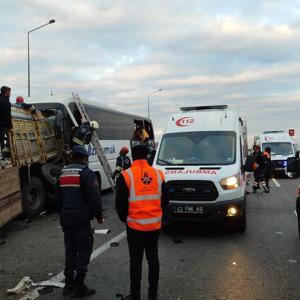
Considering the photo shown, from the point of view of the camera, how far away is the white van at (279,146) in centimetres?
2454

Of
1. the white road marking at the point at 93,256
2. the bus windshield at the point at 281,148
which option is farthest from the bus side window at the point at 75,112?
the bus windshield at the point at 281,148

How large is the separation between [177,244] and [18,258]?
106 inches

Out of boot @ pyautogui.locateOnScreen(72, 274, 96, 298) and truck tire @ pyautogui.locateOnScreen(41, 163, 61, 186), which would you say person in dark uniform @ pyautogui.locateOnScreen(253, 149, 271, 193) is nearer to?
truck tire @ pyautogui.locateOnScreen(41, 163, 61, 186)

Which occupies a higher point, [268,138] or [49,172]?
[268,138]

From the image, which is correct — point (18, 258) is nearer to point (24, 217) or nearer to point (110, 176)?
point (24, 217)

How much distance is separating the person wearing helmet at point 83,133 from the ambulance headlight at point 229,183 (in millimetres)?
5940

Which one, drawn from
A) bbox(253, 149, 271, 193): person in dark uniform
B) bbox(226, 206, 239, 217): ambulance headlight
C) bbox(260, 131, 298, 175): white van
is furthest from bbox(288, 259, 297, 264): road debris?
bbox(260, 131, 298, 175): white van

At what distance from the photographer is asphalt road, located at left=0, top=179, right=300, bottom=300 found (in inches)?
215

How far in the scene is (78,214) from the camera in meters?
5.32

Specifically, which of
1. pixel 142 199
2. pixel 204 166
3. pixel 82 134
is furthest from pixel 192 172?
pixel 82 134

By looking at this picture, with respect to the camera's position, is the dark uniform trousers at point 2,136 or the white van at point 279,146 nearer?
the dark uniform trousers at point 2,136

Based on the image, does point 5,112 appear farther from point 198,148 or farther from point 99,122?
point 99,122

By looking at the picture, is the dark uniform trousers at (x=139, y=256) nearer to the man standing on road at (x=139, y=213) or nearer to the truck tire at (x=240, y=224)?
the man standing on road at (x=139, y=213)

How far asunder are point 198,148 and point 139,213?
188 inches
